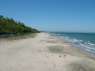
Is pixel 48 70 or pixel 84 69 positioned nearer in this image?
pixel 48 70

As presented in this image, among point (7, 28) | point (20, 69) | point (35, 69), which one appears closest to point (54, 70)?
point (35, 69)

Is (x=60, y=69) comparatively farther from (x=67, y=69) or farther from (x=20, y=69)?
(x=20, y=69)

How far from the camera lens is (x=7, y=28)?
64.0 metres

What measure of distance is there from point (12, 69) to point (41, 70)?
1.53 metres

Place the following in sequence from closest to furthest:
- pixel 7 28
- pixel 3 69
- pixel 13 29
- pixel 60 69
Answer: pixel 3 69 < pixel 60 69 < pixel 7 28 < pixel 13 29

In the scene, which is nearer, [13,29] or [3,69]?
[3,69]

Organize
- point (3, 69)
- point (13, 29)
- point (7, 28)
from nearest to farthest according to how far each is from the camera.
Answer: point (3, 69) < point (7, 28) < point (13, 29)

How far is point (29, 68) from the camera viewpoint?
1009cm

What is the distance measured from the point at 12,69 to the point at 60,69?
8.84 feet

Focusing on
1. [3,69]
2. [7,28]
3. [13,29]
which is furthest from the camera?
[13,29]

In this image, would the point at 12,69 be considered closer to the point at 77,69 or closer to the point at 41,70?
the point at 41,70

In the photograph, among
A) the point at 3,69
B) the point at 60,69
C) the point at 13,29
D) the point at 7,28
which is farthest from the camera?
the point at 13,29

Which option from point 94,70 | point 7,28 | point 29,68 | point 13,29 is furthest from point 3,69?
point 13,29

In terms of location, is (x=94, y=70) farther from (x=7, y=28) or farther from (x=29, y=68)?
(x=7, y=28)
